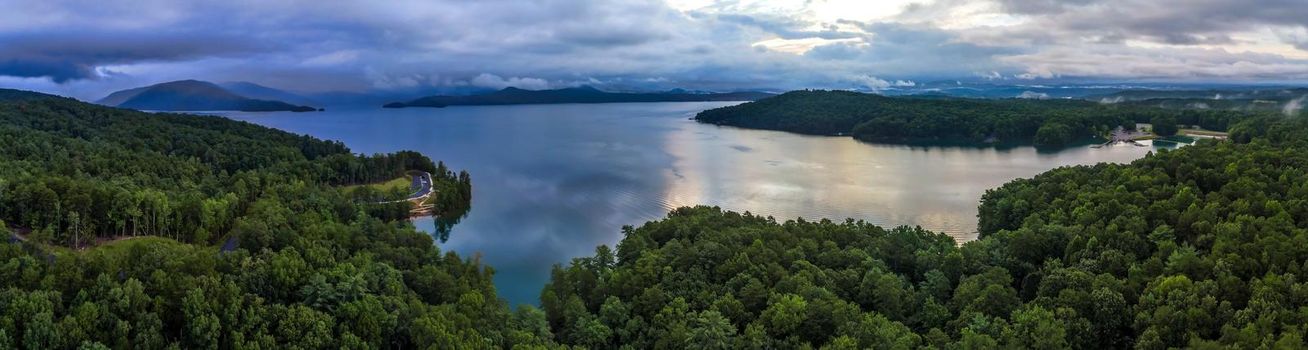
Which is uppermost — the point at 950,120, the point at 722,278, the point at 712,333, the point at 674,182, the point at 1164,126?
the point at 950,120

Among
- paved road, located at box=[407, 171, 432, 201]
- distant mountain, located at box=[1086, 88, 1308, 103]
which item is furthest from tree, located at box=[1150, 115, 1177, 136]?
paved road, located at box=[407, 171, 432, 201]

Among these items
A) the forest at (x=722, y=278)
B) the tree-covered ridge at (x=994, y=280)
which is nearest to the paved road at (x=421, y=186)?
the forest at (x=722, y=278)

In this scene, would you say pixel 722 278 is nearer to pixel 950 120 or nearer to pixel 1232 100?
pixel 950 120

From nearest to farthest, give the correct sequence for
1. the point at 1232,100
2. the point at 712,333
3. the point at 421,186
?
the point at 712,333 < the point at 421,186 < the point at 1232,100

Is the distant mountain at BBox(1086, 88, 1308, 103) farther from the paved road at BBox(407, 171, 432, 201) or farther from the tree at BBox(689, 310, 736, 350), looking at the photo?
the tree at BBox(689, 310, 736, 350)

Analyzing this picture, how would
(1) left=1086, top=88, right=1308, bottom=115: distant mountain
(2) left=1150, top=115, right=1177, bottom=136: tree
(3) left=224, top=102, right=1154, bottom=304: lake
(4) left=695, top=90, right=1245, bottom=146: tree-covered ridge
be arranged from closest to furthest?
1. (3) left=224, top=102, right=1154, bottom=304: lake
2. (4) left=695, top=90, right=1245, bottom=146: tree-covered ridge
3. (2) left=1150, top=115, right=1177, bottom=136: tree
4. (1) left=1086, top=88, right=1308, bottom=115: distant mountain

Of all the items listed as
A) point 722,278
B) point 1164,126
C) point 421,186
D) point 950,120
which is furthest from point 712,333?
point 1164,126

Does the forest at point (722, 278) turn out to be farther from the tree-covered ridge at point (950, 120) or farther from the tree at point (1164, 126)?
the tree at point (1164, 126)
